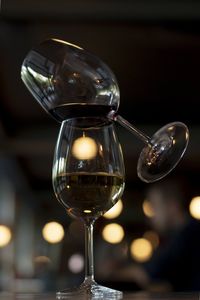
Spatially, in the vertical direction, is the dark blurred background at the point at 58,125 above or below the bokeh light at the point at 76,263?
above

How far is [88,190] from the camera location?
577 millimetres

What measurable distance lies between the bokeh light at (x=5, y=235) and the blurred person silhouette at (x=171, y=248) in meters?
0.51

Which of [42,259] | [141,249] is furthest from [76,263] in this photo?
[141,249]

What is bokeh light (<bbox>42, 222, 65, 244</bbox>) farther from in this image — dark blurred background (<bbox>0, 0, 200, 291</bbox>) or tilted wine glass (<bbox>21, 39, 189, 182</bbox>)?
tilted wine glass (<bbox>21, 39, 189, 182</bbox>)

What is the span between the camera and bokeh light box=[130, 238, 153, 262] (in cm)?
282

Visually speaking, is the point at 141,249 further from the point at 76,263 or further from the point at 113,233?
the point at 76,263

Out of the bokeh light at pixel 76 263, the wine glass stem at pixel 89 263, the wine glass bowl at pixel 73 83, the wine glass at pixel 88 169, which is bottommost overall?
the bokeh light at pixel 76 263

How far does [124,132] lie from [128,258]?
547mm

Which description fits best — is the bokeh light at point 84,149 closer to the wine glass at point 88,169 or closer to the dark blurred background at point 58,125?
the wine glass at point 88,169

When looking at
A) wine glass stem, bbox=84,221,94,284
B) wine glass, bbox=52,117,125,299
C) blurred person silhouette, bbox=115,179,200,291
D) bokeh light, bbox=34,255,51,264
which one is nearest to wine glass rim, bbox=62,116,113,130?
wine glass, bbox=52,117,125,299

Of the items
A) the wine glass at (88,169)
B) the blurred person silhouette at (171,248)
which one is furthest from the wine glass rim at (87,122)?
the blurred person silhouette at (171,248)

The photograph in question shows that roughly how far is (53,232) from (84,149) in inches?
90.3

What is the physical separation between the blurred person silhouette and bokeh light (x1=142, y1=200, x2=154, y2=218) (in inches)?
0.6

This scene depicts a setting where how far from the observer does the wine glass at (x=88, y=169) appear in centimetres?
58
